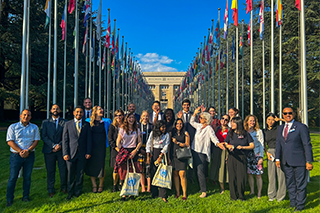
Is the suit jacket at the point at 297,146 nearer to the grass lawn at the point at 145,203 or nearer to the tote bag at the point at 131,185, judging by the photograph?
the grass lawn at the point at 145,203

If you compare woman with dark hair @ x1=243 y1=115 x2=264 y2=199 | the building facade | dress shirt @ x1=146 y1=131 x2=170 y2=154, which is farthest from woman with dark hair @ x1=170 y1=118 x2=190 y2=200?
the building facade

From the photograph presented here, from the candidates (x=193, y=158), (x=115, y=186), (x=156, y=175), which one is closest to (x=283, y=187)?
(x=193, y=158)

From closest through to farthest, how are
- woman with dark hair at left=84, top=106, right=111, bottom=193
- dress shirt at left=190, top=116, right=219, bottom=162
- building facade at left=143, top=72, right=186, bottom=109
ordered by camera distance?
1. dress shirt at left=190, top=116, right=219, bottom=162
2. woman with dark hair at left=84, top=106, right=111, bottom=193
3. building facade at left=143, top=72, right=186, bottom=109

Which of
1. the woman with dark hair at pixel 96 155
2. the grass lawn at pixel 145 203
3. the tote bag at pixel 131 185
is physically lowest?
the grass lawn at pixel 145 203

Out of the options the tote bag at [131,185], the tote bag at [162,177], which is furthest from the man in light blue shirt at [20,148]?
the tote bag at [162,177]

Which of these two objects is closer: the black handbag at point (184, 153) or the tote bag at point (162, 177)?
the tote bag at point (162, 177)

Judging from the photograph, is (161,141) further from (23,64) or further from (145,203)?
(23,64)

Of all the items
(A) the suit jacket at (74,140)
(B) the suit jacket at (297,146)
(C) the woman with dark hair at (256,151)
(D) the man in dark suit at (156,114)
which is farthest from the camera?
(D) the man in dark suit at (156,114)

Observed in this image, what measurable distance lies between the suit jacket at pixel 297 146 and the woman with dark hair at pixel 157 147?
2.43 m

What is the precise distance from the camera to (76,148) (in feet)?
18.0

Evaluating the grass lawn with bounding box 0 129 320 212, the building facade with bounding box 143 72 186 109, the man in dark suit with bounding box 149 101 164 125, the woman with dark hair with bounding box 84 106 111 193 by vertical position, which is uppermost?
the building facade with bounding box 143 72 186 109

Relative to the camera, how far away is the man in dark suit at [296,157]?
4.75 metres

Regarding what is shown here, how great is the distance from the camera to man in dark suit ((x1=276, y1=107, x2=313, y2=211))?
15.6ft

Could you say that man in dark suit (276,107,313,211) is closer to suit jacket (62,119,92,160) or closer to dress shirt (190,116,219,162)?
dress shirt (190,116,219,162)
